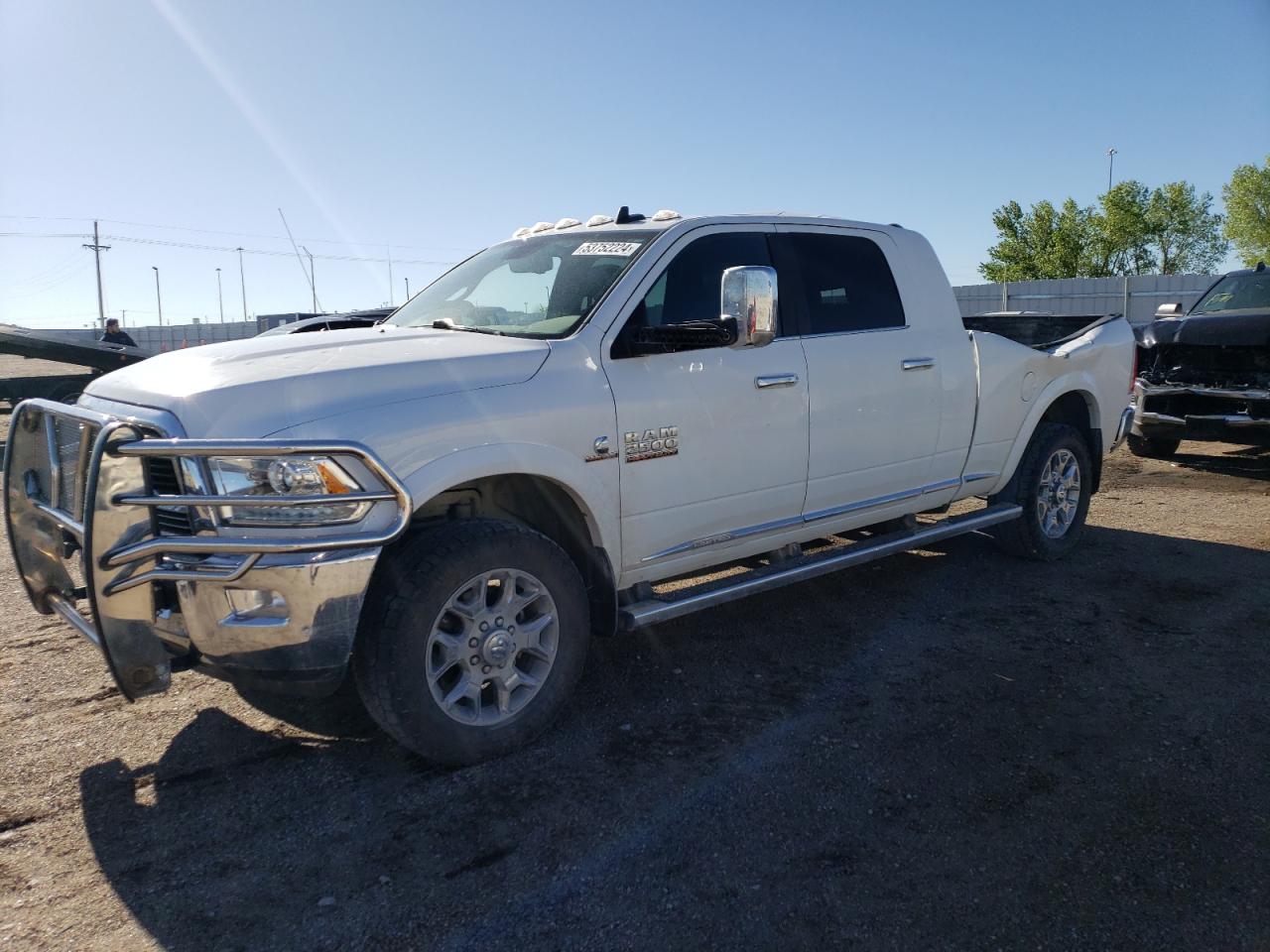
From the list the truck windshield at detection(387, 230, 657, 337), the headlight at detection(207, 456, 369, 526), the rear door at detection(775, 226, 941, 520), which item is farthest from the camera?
the rear door at detection(775, 226, 941, 520)

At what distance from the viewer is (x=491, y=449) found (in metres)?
3.45

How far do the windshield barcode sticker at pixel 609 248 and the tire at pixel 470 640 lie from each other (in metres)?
1.41

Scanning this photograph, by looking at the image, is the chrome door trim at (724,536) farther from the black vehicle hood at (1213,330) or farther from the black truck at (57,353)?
the black truck at (57,353)

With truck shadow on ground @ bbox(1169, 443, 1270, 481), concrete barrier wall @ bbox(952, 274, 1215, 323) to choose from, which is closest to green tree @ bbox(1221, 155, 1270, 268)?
concrete barrier wall @ bbox(952, 274, 1215, 323)

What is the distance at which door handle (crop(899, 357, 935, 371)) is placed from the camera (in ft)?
16.5

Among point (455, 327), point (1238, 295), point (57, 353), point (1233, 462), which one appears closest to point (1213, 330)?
point (1238, 295)

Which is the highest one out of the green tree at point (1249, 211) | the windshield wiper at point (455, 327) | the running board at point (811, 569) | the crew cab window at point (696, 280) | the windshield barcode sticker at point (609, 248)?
the green tree at point (1249, 211)

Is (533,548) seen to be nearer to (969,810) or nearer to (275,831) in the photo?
(275,831)

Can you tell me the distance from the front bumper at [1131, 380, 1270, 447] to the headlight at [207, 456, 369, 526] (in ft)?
27.6

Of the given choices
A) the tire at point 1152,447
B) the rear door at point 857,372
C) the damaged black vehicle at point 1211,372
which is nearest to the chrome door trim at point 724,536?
the rear door at point 857,372

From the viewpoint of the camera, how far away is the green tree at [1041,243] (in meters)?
50.4

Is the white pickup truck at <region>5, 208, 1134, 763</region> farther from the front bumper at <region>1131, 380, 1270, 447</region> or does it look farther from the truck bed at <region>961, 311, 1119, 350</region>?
the front bumper at <region>1131, 380, 1270, 447</region>

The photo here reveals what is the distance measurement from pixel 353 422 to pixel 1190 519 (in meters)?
6.79

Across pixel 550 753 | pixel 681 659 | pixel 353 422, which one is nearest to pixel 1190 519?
pixel 681 659
